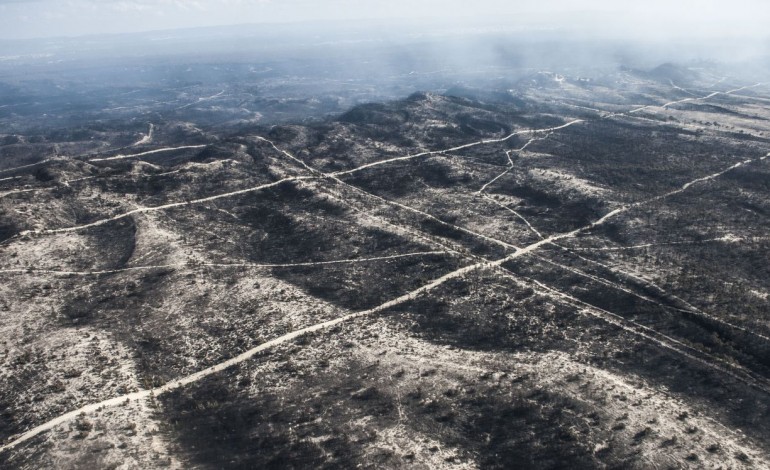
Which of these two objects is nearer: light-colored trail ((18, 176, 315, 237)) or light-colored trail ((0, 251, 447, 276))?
light-colored trail ((0, 251, 447, 276))

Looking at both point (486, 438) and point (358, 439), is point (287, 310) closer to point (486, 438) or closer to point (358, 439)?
point (358, 439)

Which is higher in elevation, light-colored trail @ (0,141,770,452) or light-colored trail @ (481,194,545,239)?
light-colored trail @ (481,194,545,239)

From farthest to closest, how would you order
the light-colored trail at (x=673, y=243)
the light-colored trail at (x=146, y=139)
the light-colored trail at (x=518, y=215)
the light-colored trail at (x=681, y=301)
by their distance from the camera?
the light-colored trail at (x=146, y=139) → the light-colored trail at (x=518, y=215) → the light-colored trail at (x=673, y=243) → the light-colored trail at (x=681, y=301)

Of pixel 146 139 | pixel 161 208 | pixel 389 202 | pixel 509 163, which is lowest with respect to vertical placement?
pixel 146 139

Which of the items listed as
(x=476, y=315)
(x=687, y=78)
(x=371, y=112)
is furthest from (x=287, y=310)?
(x=687, y=78)

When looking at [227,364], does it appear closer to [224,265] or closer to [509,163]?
[224,265]

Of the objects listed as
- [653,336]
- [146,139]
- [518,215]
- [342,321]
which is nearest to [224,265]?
[342,321]

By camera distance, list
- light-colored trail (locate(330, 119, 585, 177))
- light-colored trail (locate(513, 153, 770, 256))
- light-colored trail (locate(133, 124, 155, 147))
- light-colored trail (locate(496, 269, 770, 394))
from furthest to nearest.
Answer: light-colored trail (locate(133, 124, 155, 147)) < light-colored trail (locate(330, 119, 585, 177)) < light-colored trail (locate(513, 153, 770, 256)) < light-colored trail (locate(496, 269, 770, 394))

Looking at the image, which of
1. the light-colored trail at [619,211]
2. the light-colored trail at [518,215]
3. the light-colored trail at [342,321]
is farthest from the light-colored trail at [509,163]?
the light-colored trail at [342,321]

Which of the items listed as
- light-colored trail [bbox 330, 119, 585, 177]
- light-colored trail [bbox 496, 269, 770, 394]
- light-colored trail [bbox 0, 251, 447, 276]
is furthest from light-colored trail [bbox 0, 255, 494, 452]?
light-colored trail [bbox 330, 119, 585, 177]

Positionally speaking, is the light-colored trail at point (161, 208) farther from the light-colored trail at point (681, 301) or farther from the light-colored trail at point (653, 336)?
the light-colored trail at point (681, 301)

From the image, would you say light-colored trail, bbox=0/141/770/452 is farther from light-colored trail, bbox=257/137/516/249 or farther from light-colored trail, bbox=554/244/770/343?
light-colored trail, bbox=554/244/770/343
